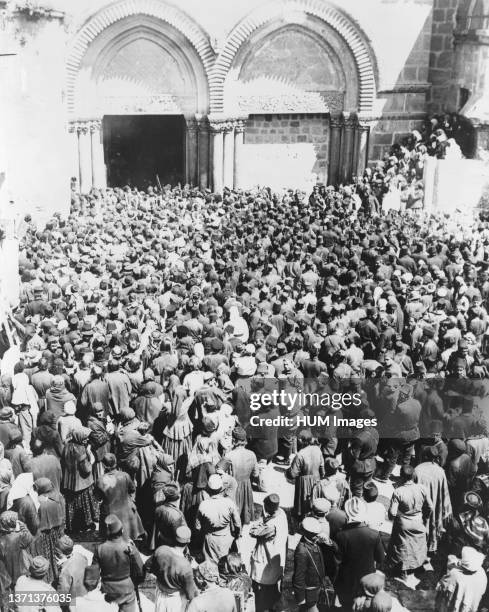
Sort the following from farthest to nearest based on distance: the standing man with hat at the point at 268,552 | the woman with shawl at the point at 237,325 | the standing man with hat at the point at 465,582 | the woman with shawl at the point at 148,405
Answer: the woman with shawl at the point at 237,325
the woman with shawl at the point at 148,405
the standing man with hat at the point at 268,552
the standing man with hat at the point at 465,582

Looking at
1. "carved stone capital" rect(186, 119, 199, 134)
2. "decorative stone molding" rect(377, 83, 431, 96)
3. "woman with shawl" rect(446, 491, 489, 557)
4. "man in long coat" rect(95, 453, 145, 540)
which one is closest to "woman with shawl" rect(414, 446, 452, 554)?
"woman with shawl" rect(446, 491, 489, 557)

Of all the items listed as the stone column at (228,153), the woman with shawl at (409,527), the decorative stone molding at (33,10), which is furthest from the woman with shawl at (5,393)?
the stone column at (228,153)

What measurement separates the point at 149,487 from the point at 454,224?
12980mm

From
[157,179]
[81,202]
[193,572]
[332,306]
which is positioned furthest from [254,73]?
[193,572]

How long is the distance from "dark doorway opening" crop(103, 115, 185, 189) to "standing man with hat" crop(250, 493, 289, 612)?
15355mm

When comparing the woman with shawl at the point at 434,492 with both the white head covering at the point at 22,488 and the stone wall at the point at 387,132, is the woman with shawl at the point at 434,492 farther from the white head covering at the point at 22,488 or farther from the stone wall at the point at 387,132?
the stone wall at the point at 387,132

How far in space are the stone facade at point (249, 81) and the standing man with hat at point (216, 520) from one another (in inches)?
471

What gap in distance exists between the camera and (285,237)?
588 inches

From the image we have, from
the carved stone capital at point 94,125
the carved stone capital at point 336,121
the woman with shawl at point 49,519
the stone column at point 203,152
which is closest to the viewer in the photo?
the woman with shawl at point 49,519

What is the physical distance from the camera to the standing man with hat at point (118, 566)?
6.62 meters

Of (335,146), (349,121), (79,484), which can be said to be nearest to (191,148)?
(335,146)

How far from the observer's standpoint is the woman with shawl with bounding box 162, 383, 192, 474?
28.3 feet

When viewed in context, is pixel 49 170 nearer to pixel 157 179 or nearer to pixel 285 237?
pixel 157 179

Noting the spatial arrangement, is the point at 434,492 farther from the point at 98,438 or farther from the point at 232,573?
the point at 98,438
